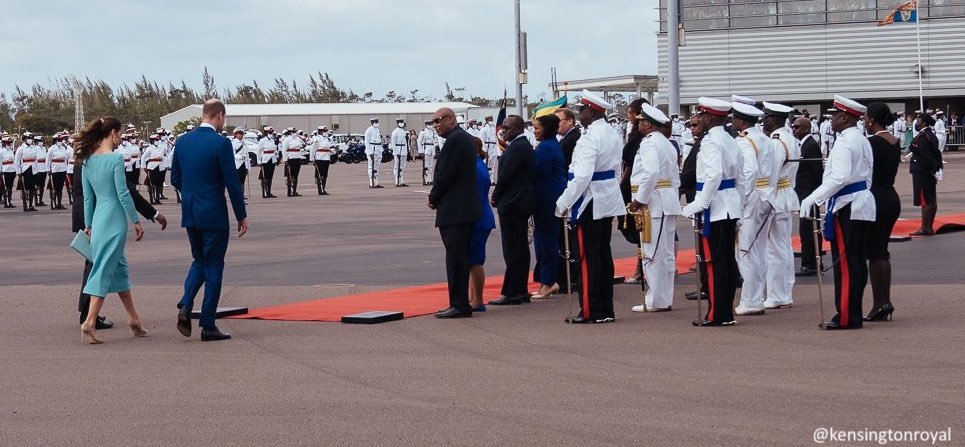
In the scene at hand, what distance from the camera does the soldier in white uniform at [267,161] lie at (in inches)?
1468

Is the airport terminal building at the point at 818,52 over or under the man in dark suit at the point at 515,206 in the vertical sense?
over

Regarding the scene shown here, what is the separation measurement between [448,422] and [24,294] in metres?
8.71

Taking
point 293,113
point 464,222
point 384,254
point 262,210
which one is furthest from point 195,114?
point 464,222

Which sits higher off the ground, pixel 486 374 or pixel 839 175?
pixel 839 175

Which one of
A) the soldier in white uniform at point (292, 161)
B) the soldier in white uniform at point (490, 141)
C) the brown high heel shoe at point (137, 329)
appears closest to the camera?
the brown high heel shoe at point (137, 329)

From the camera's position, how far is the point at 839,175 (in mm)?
11141

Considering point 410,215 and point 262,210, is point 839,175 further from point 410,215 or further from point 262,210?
point 262,210

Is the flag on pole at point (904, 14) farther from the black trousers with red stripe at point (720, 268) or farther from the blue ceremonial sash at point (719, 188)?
the black trousers with red stripe at point (720, 268)

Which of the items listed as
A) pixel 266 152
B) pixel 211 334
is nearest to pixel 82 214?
pixel 211 334

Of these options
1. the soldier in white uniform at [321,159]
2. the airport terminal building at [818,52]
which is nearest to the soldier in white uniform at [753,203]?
the soldier in white uniform at [321,159]

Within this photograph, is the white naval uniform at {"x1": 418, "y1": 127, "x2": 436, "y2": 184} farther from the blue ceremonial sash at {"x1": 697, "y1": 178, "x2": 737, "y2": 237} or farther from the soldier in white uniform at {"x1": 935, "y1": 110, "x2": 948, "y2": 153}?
the blue ceremonial sash at {"x1": 697, "y1": 178, "x2": 737, "y2": 237}

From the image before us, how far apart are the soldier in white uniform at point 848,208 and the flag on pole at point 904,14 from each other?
Result: 4130 centimetres

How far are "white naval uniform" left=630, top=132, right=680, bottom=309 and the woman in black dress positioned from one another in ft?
5.88

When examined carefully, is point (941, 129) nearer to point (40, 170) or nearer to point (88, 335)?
point (40, 170)
